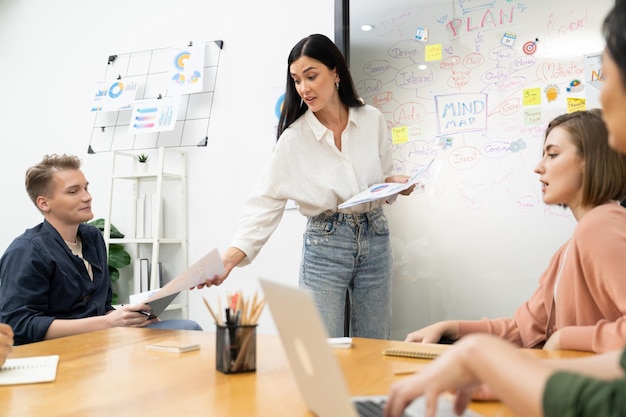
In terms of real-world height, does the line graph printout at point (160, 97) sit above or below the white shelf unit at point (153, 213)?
above

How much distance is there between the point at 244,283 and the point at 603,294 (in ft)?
7.70

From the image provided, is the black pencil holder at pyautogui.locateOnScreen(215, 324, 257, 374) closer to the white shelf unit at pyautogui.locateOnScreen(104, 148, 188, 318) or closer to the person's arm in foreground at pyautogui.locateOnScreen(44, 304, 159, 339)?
the person's arm in foreground at pyautogui.locateOnScreen(44, 304, 159, 339)

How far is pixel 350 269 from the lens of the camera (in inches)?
80.2

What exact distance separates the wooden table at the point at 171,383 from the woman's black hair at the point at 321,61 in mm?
1014

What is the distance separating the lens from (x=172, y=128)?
347 cm

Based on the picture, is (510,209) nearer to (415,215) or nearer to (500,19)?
(415,215)

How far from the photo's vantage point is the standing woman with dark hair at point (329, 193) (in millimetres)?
2033

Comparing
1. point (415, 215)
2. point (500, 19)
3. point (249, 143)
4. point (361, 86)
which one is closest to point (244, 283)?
point (249, 143)

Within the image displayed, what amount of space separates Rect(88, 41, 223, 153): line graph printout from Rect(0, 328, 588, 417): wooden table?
2307mm

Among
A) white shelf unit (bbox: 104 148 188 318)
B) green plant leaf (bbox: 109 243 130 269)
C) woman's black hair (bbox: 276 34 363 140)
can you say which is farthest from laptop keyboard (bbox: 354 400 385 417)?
green plant leaf (bbox: 109 243 130 269)

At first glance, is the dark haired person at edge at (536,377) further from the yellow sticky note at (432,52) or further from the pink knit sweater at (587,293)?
the yellow sticky note at (432,52)

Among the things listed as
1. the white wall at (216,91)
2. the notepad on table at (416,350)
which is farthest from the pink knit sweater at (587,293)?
the white wall at (216,91)

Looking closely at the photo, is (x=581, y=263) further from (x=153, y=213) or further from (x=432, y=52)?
(x=153, y=213)

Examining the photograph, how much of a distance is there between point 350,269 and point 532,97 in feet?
4.40
